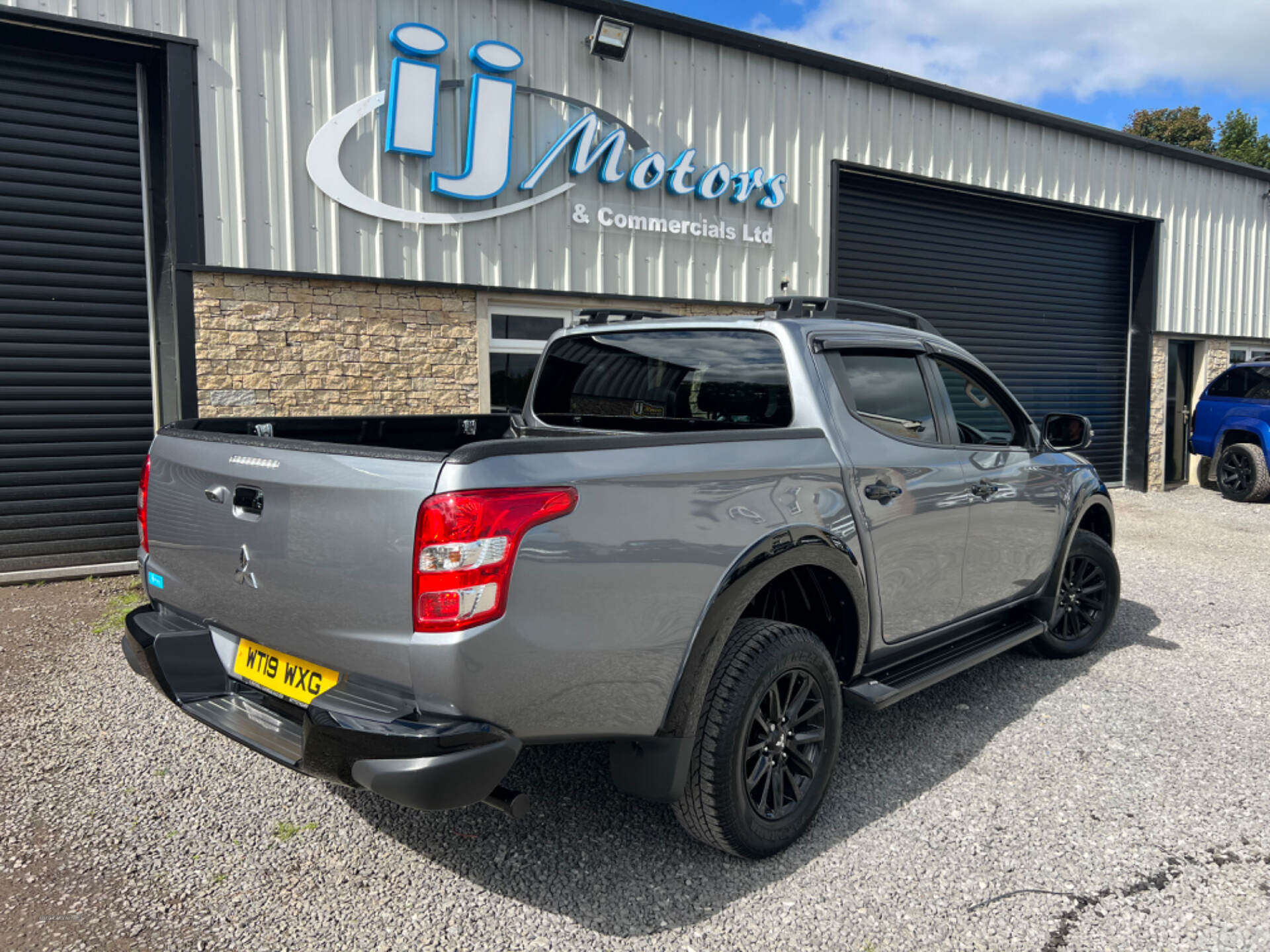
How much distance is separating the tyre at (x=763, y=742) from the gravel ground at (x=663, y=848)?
164 millimetres

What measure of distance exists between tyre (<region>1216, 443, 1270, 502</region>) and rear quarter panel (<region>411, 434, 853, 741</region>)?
11564mm

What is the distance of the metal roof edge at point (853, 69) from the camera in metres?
8.66

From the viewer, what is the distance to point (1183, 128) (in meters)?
37.1

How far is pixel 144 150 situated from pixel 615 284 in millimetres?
4170

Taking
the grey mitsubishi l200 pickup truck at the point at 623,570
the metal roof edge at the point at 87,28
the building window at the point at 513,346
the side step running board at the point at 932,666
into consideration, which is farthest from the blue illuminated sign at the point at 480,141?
the side step running board at the point at 932,666

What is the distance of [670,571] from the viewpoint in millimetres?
2477

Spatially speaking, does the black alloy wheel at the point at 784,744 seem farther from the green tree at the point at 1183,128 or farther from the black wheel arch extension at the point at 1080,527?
the green tree at the point at 1183,128

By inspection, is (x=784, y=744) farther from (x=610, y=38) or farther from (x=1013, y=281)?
(x=1013, y=281)

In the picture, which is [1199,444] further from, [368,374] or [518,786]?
[518,786]

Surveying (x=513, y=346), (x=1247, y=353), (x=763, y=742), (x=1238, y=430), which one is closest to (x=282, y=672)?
(x=763, y=742)

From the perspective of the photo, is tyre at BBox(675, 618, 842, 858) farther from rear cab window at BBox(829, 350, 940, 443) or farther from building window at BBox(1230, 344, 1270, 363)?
building window at BBox(1230, 344, 1270, 363)

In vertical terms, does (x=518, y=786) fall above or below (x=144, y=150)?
below

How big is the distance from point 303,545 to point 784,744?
1.62 m

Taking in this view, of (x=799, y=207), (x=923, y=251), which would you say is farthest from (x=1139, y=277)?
(x=799, y=207)
